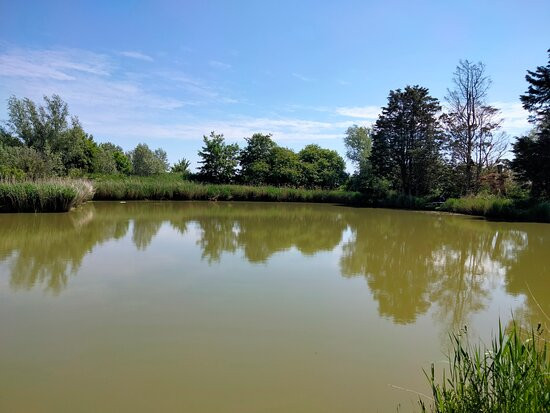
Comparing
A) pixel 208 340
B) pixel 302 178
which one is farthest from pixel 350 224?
pixel 302 178

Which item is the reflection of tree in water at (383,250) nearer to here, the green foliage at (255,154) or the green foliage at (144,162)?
the green foliage at (255,154)

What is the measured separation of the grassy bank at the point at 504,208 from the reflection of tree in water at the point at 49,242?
15.0 m

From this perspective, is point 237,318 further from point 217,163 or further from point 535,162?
point 217,163

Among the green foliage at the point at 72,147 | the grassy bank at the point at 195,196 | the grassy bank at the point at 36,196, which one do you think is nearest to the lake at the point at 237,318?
the grassy bank at the point at 36,196

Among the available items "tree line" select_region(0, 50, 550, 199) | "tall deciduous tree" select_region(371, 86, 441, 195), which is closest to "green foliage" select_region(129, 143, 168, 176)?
Result: "tree line" select_region(0, 50, 550, 199)

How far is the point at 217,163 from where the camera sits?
98.1 feet

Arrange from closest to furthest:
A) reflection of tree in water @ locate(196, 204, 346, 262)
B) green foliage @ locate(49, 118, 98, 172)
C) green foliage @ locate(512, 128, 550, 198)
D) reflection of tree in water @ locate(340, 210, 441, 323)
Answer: reflection of tree in water @ locate(340, 210, 441, 323) < reflection of tree in water @ locate(196, 204, 346, 262) < green foliage @ locate(512, 128, 550, 198) < green foliage @ locate(49, 118, 98, 172)

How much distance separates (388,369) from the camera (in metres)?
3.31

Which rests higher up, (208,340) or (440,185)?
(440,185)

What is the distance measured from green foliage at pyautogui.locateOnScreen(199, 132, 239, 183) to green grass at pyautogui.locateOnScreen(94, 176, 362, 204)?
6.93 feet

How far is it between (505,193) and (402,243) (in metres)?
14.4

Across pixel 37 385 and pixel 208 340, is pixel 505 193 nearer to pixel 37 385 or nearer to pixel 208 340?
pixel 208 340

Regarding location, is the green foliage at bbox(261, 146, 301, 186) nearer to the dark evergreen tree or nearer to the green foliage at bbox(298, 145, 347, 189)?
the green foliage at bbox(298, 145, 347, 189)

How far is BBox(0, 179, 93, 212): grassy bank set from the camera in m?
14.8
